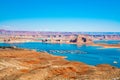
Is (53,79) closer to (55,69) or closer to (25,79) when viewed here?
(25,79)

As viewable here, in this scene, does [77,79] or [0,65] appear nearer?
[77,79]

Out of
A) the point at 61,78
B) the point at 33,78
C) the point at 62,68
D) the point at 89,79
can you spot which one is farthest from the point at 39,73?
the point at 62,68

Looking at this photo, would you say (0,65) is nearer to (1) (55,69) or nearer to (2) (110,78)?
(1) (55,69)

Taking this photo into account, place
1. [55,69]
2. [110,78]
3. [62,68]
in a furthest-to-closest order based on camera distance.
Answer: [62,68]
[55,69]
[110,78]

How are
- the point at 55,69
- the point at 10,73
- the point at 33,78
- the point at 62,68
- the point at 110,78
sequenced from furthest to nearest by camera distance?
the point at 62,68 < the point at 55,69 < the point at 10,73 < the point at 33,78 < the point at 110,78

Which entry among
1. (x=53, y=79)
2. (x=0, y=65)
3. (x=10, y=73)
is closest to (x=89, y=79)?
(x=53, y=79)

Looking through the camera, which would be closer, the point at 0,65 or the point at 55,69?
the point at 55,69

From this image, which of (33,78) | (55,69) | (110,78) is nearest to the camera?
(110,78)

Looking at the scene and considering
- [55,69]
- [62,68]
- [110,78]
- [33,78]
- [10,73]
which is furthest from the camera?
[62,68]
